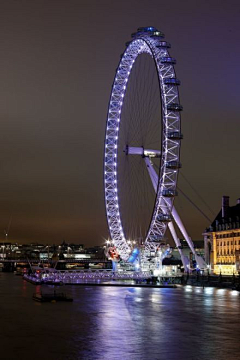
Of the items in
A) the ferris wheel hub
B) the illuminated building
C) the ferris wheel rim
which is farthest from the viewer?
the illuminated building

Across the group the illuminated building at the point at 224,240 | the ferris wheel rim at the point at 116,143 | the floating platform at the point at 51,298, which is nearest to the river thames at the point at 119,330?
the floating platform at the point at 51,298

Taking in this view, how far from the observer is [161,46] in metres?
61.3

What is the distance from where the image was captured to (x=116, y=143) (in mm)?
71312

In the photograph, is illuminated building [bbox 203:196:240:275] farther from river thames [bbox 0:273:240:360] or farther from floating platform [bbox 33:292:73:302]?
river thames [bbox 0:273:240:360]

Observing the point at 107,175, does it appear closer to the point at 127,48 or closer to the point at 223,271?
the point at 127,48

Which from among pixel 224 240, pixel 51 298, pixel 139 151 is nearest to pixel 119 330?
pixel 51 298

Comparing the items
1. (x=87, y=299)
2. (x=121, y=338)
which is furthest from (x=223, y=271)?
(x=121, y=338)

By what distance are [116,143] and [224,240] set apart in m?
41.1

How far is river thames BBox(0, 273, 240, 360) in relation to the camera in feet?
73.5

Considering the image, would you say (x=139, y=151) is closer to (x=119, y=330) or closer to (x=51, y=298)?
(x=51, y=298)

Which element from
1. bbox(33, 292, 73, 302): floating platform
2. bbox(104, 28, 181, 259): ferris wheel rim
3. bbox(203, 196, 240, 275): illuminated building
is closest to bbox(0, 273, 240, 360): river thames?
bbox(33, 292, 73, 302): floating platform

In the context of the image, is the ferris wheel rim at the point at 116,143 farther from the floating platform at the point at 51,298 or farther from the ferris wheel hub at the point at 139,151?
the floating platform at the point at 51,298

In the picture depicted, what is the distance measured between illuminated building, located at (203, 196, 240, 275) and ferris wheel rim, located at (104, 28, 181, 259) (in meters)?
27.3

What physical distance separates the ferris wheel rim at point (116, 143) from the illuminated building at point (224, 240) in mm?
27266
